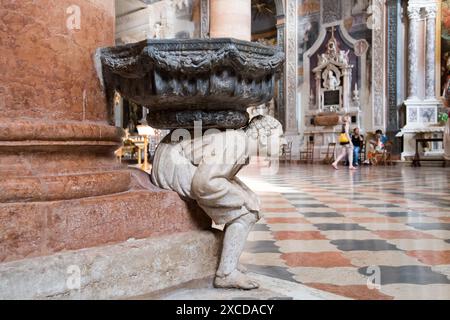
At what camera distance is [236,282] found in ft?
6.81

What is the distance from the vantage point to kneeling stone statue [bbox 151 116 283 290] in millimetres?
2086

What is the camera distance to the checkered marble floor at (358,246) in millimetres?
2250

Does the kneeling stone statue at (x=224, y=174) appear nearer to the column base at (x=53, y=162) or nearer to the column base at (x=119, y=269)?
the column base at (x=119, y=269)

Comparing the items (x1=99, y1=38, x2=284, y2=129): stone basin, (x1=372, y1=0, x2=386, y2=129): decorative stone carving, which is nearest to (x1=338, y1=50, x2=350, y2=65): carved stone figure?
(x1=372, y1=0, x2=386, y2=129): decorative stone carving

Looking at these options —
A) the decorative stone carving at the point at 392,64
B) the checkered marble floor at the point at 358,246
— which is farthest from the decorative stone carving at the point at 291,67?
the checkered marble floor at the point at 358,246

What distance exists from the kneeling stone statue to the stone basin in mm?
102

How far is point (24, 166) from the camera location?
186 cm

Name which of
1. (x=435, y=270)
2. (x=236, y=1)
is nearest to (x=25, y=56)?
(x=435, y=270)

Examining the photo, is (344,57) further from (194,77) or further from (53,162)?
(53,162)

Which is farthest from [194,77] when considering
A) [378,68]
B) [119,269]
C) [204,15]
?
[204,15]

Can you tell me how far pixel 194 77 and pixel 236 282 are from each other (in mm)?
→ 898

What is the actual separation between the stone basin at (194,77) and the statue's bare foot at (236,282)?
686 mm
